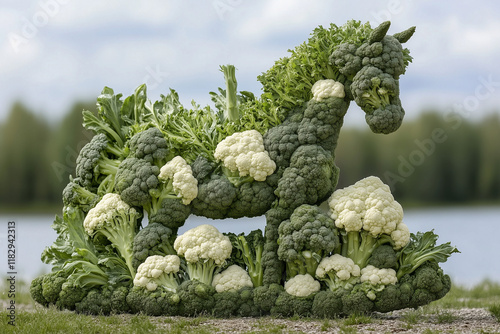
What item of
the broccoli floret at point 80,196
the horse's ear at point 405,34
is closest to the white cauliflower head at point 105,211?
the broccoli floret at point 80,196

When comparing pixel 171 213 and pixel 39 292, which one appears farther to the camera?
pixel 39 292

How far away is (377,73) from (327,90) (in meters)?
0.61

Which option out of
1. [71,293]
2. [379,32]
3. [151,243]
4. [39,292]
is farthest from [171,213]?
[379,32]

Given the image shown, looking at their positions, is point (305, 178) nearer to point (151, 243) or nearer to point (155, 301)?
point (151, 243)

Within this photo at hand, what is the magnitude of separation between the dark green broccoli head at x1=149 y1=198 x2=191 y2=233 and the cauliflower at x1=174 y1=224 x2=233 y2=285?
201mm

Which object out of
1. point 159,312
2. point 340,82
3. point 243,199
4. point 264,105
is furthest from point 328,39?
point 159,312

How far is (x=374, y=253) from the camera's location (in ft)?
25.0

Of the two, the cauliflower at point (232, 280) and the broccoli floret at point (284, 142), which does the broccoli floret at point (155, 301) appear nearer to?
the cauliflower at point (232, 280)

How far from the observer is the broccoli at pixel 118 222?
26.8ft

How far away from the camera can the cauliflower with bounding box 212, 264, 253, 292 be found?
25.5 ft

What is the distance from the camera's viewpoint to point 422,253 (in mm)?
7637

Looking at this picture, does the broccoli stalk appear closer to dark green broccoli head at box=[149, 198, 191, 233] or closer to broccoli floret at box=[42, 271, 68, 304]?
dark green broccoli head at box=[149, 198, 191, 233]

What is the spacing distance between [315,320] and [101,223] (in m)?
2.95

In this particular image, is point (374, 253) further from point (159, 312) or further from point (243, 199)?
point (159, 312)
